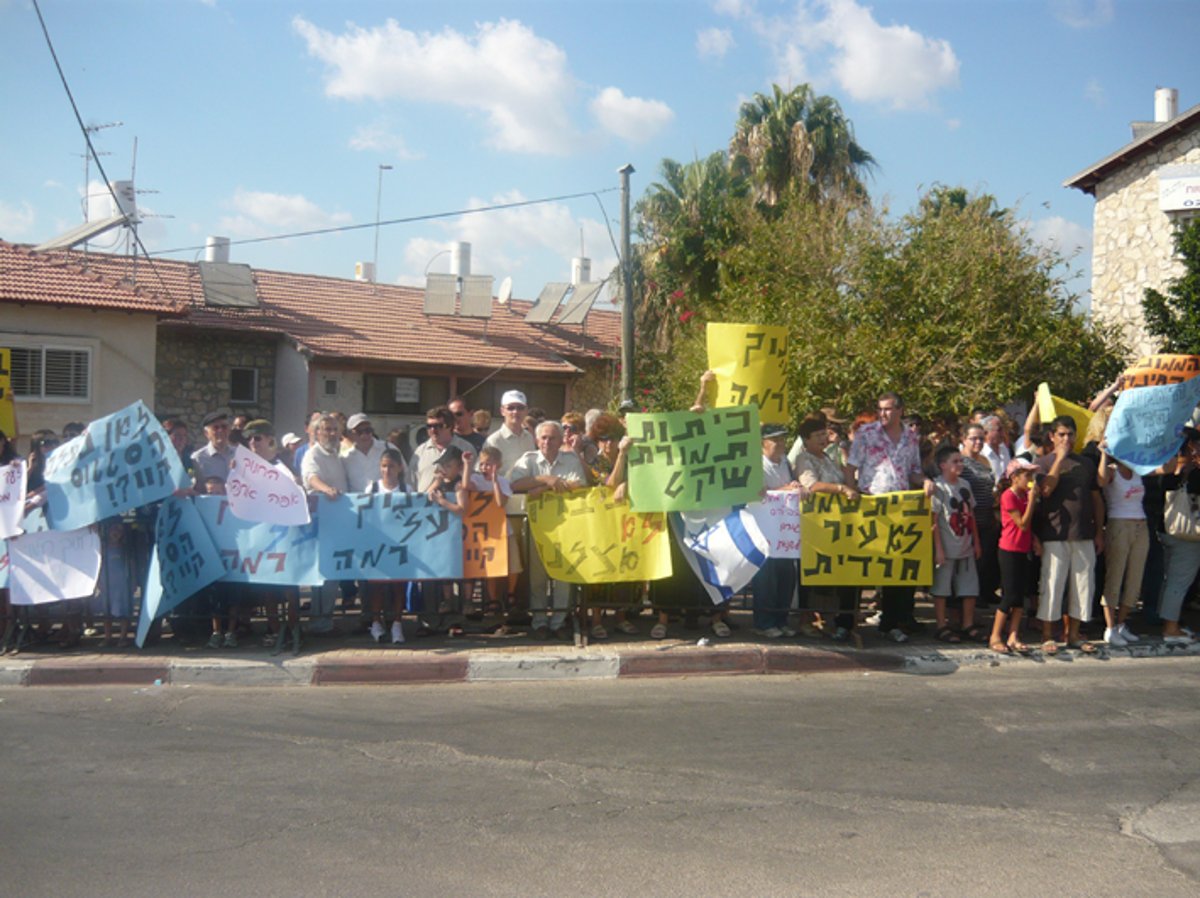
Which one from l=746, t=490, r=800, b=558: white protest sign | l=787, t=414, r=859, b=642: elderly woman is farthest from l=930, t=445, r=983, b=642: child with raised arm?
l=746, t=490, r=800, b=558: white protest sign

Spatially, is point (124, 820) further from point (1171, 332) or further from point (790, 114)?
point (790, 114)

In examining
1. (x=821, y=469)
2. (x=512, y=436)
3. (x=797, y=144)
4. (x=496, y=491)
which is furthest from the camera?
(x=797, y=144)

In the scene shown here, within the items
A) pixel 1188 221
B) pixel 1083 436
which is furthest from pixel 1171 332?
pixel 1083 436

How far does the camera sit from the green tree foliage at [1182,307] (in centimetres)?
1761

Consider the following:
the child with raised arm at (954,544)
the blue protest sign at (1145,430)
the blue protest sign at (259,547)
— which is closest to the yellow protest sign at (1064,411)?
the blue protest sign at (1145,430)

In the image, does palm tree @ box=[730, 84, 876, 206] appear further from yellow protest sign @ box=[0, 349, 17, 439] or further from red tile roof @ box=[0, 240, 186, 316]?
yellow protest sign @ box=[0, 349, 17, 439]

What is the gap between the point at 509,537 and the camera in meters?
9.34

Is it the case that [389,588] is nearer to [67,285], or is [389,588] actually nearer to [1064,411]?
[1064,411]

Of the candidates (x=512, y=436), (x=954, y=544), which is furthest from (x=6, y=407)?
(x=954, y=544)

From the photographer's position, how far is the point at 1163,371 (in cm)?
1023

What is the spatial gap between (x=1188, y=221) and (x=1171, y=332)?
12.0 ft

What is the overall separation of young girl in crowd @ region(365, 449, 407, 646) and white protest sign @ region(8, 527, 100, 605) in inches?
85.0

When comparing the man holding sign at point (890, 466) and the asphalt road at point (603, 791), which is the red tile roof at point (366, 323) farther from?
the asphalt road at point (603, 791)

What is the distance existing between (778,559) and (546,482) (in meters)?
2.04
